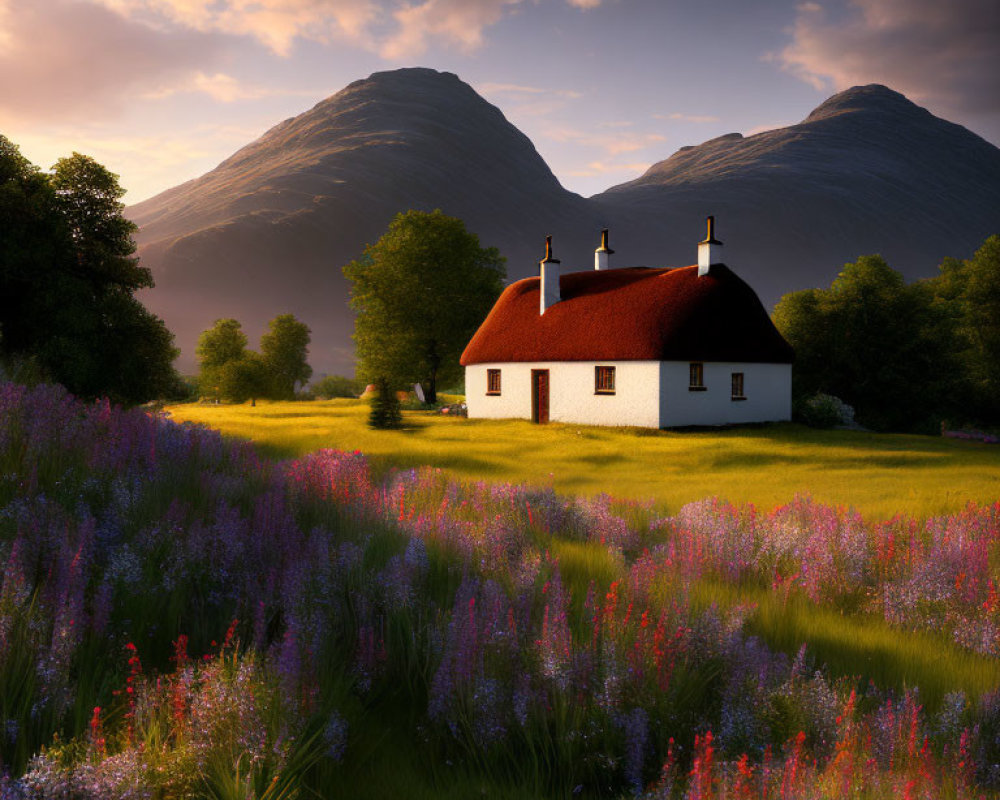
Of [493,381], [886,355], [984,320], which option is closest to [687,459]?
[493,381]

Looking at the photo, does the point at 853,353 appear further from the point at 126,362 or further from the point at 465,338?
the point at 126,362

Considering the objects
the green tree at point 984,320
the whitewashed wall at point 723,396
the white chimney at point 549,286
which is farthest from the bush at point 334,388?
the green tree at point 984,320

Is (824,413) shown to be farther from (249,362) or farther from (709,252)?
(249,362)

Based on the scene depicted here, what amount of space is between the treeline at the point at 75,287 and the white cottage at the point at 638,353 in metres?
16.5

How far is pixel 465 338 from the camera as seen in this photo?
41281 millimetres

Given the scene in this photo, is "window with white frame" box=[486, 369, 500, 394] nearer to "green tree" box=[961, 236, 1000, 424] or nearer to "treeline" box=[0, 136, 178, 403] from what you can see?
"treeline" box=[0, 136, 178, 403]

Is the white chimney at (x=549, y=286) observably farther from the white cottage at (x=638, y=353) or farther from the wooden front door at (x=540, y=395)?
the wooden front door at (x=540, y=395)

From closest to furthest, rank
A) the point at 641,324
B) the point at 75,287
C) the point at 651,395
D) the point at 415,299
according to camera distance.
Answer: the point at 75,287, the point at 651,395, the point at 641,324, the point at 415,299

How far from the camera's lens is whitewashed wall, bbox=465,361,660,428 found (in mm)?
26062

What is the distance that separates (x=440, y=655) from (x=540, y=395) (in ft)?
86.8

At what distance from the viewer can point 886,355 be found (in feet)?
112

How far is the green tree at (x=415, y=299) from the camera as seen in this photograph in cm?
4003

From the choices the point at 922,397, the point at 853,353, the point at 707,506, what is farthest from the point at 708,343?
the point at 707,506

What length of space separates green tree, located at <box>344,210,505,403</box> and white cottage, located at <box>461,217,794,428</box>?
27.4 feet
